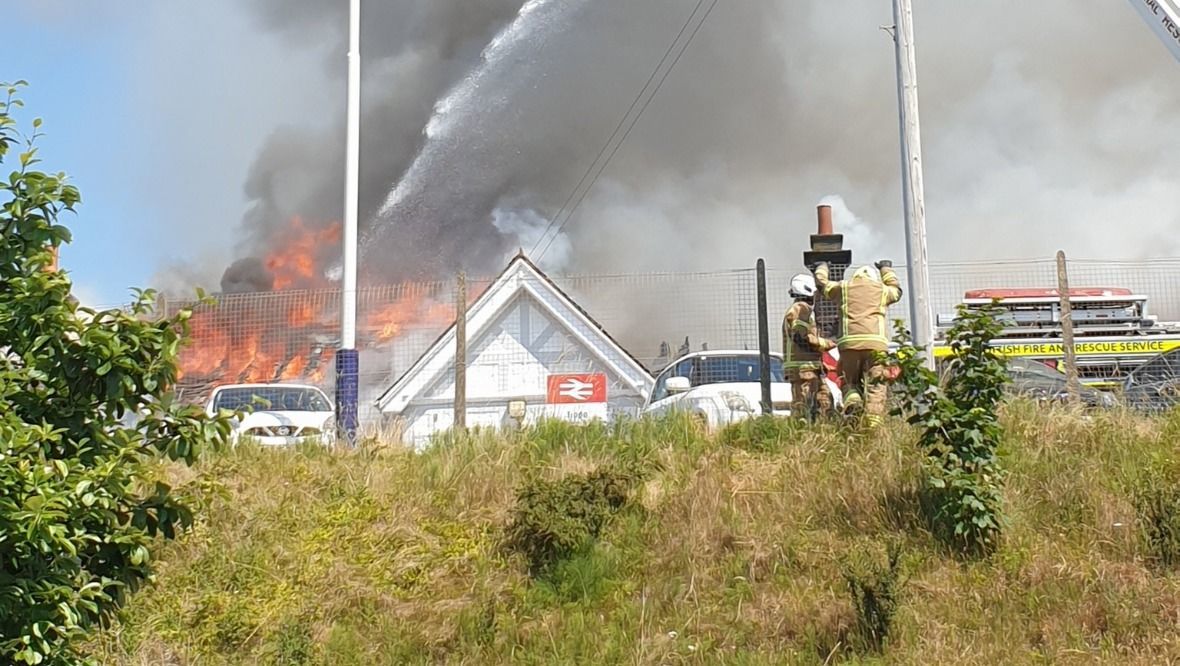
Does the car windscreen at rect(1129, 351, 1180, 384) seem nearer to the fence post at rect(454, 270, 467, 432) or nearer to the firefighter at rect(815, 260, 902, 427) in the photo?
the firefighter at rect(815, 260, 902, 427)

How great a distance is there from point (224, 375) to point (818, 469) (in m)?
8.85

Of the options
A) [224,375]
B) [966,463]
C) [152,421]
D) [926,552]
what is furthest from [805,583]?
[224,375]

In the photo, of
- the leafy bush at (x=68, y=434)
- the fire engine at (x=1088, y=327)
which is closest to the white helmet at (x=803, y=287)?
the leafy bush at (x=68, y=434)

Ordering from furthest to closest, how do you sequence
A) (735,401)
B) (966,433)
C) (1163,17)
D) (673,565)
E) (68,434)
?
(735,401), (1163,17), (673,565), (966,433), (68,434)

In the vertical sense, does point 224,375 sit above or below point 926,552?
above

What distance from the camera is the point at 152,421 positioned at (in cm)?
408

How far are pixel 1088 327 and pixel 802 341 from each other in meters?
12.5

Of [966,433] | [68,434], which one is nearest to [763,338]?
[966,433]

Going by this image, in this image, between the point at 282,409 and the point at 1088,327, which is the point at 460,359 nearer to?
the point at 282,409

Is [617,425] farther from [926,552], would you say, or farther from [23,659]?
[23,659]

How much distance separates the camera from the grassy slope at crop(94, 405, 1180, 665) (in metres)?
6.83

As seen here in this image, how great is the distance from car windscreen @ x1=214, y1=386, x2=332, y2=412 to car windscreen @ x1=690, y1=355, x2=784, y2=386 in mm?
4914

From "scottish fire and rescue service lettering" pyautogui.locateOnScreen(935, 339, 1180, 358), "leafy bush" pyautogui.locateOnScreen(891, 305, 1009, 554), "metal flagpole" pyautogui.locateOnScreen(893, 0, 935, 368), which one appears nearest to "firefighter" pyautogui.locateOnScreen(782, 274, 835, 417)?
"metal flagpole" pyautogui.locateOnScreen(893, 0, 935, 368)

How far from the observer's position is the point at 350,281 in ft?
41.2
